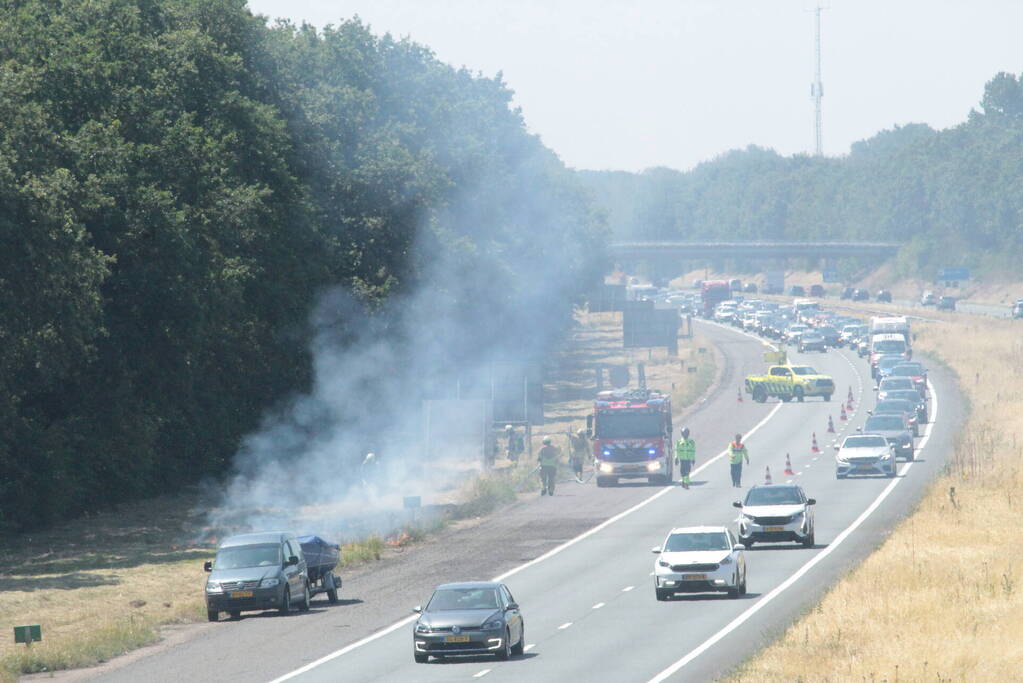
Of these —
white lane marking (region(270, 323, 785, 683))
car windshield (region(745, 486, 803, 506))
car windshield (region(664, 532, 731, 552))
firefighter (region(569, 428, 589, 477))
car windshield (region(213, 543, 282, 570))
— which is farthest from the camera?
firefighter (region(569, 428, 589, 477))

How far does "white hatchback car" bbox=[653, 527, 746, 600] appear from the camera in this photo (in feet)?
113

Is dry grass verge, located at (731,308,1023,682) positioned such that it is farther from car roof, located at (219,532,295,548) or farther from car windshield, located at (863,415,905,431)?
car roof, located at (219,532,295,548)

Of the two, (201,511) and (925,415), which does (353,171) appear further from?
(925,415)

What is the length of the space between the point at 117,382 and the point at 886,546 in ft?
84.2

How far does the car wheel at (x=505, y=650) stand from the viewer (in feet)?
90.7

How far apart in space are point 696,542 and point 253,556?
9.32 metres

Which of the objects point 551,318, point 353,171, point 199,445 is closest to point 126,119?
point 199,445

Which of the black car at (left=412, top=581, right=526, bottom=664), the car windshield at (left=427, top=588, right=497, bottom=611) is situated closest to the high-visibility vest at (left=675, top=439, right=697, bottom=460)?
the black car at (left=412, top=581, right=526, bottom=664)

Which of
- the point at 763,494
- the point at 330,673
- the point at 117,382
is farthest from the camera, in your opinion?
the point at 117,382

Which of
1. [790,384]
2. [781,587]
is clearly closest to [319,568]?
[781,587]

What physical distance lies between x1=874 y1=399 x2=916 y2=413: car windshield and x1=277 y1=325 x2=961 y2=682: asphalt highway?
5640mm

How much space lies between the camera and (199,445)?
61.6 metres

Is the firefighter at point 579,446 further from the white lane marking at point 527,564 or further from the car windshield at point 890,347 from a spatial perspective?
the car windshield at point 890,347

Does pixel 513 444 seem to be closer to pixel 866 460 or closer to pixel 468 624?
pixel 866 460
